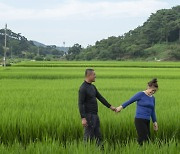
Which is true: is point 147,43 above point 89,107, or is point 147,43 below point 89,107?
above

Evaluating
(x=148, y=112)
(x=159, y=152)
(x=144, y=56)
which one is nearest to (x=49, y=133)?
(x=148, y=112)

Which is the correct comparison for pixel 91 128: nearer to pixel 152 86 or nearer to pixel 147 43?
pixel 152 86

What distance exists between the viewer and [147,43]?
3314 inches

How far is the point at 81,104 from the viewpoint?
17.5ft

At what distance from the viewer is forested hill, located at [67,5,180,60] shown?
76250mm

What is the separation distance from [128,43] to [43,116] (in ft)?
259

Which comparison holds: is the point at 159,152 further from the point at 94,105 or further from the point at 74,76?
the point at 74,76

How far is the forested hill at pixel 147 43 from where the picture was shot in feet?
250

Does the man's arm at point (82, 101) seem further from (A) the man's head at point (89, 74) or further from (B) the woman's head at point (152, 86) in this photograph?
(B) the woman's head at point (152, 86)

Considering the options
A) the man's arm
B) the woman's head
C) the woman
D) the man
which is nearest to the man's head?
the man

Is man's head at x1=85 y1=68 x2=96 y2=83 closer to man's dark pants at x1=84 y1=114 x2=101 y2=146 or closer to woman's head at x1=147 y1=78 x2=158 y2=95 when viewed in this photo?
man's dark pants at x1=84 y1=114 x2=101 y2=146

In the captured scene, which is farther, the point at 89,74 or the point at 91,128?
the point at 91,128

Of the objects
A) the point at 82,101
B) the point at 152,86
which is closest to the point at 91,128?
the point at 82,101

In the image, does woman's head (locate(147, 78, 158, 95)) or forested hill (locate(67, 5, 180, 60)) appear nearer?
woman's head (locate(147, 78, 158, 95))
